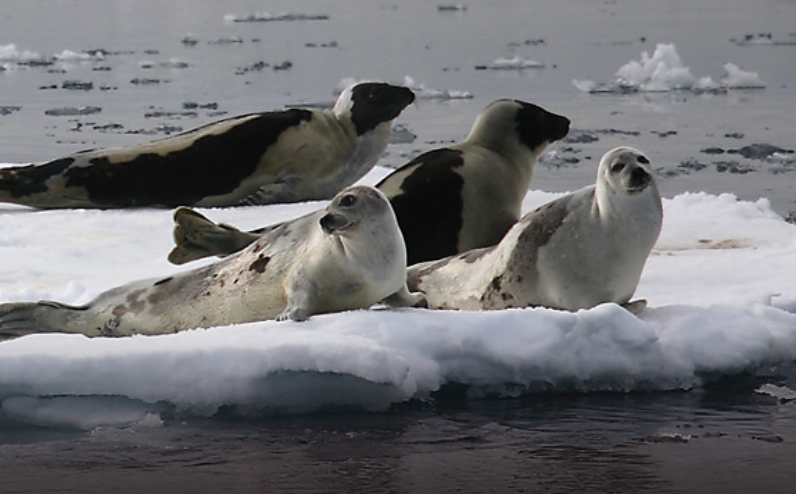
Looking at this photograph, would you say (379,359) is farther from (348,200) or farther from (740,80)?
(740,80)

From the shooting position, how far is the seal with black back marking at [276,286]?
16.3 feet

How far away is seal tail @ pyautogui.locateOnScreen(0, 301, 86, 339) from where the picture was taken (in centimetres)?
545

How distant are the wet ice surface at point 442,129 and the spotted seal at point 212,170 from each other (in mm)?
959

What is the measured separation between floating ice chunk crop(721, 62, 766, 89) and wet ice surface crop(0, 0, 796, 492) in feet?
0.43

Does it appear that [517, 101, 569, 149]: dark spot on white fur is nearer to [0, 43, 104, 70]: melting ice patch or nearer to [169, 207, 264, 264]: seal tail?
[169, 207, 264, 264]: seal tail

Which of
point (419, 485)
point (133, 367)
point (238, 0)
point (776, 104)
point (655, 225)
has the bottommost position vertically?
point (419, 485)

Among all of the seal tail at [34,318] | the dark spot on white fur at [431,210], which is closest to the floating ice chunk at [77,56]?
the dark spot on white fur at [431,210]

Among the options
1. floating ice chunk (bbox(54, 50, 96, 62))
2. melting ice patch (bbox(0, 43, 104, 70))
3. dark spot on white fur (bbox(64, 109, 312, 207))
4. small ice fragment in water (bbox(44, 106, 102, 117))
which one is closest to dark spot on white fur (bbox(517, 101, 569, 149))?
dark spot on white fur (bbox(64, 109, 312, 207))

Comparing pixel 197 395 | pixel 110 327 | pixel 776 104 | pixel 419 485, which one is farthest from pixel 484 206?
pixel 776 104

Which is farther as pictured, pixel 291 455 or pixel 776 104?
pixel 776 104

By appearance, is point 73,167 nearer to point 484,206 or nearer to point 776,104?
point 484,206

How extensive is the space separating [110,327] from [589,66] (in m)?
11.4

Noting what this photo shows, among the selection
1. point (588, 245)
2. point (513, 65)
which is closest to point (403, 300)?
point (588, 245)

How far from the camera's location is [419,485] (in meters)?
3.85
